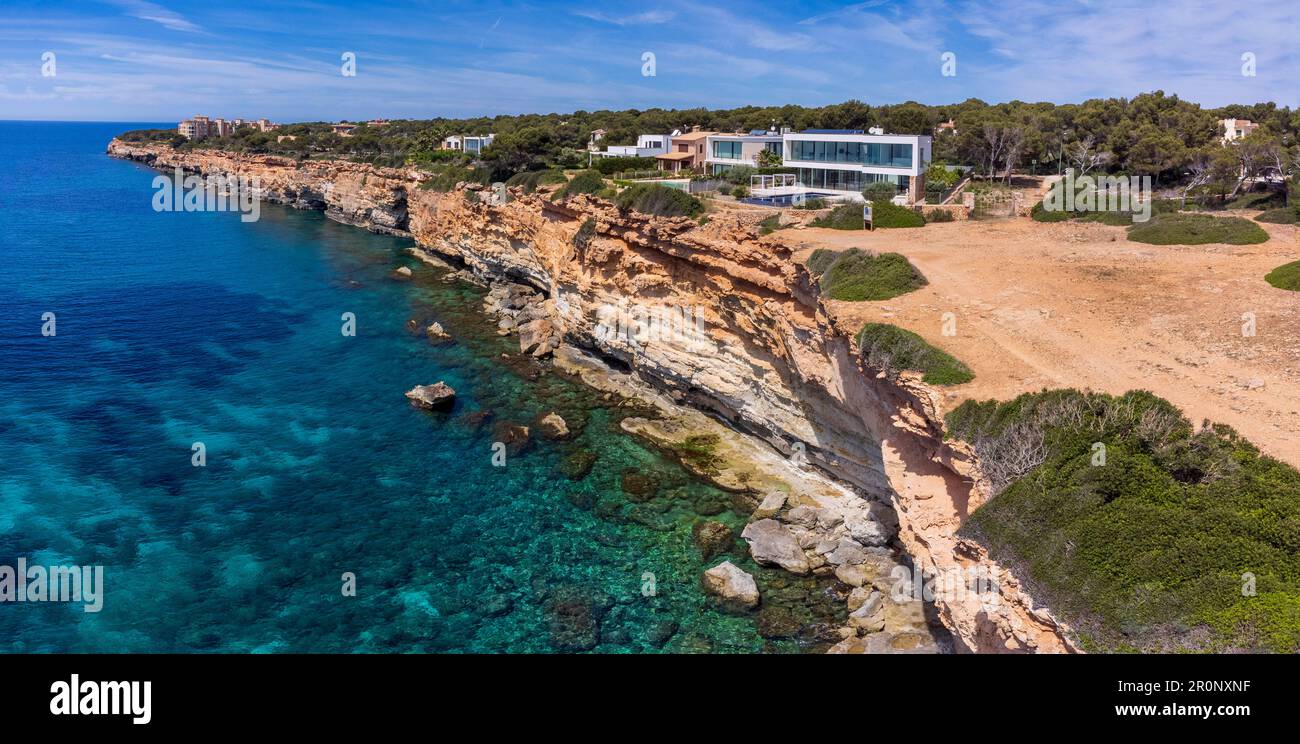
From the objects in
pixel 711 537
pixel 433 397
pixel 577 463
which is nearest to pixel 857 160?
pixel 577 463

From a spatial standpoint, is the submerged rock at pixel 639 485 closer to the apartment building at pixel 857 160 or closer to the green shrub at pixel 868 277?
the green shrub at pixel 868 277

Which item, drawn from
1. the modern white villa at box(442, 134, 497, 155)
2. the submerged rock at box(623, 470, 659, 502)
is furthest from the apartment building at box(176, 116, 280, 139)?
the submerged rock at box(623, 470, 659, 502)

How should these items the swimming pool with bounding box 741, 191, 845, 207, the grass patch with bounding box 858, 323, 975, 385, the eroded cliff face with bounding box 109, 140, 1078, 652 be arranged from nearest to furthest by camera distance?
the eroded cliff face with bounding box 109, 140, 1078, 652 → the grass patch with bounding box 858, 323, 975, 385 → the swimming pool with bounding box 741, 191, 845, 207

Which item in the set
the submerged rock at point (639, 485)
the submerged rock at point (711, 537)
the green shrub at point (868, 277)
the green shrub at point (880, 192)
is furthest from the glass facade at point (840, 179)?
the submerged rock at point (711, 537)

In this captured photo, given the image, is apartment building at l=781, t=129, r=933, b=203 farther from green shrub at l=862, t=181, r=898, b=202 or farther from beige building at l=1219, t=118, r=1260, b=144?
beige building at l=1219, t=118, r=1260, b=144
